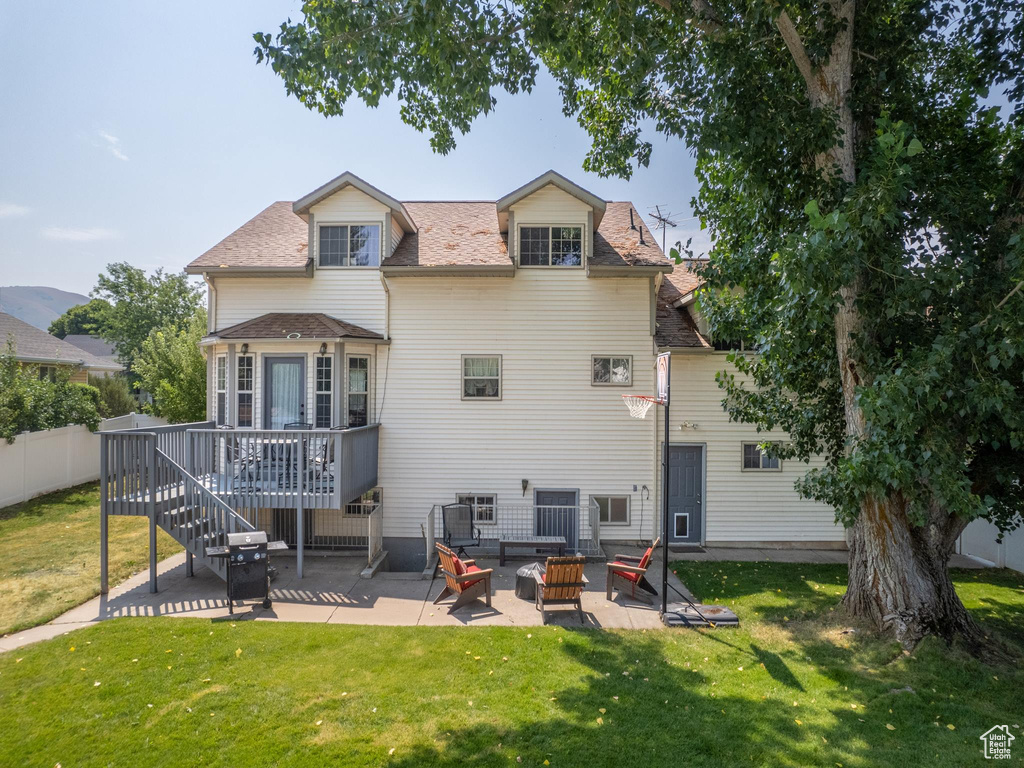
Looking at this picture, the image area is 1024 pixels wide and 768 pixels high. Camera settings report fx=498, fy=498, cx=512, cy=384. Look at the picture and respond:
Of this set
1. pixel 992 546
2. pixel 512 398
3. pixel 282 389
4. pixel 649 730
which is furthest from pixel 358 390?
pixel 992 546

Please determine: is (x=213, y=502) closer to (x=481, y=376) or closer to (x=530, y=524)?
(x=481, y=376)

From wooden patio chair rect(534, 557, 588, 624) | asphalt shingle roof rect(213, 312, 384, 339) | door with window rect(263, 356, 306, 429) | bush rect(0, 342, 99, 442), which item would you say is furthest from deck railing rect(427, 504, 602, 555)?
bush rect(0, 342, 99, 442)

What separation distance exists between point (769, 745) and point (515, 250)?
31.0 feet

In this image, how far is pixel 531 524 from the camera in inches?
448

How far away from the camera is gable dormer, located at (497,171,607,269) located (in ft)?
36.2

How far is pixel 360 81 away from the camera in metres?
7.43

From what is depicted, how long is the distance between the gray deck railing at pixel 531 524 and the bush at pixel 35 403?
12370mm

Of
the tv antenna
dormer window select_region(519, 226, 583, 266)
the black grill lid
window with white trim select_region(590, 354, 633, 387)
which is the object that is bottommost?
the black grill lid

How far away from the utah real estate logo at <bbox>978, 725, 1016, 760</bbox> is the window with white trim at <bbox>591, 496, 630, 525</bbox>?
6.87 meters

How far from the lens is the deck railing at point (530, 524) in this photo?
1123 cm

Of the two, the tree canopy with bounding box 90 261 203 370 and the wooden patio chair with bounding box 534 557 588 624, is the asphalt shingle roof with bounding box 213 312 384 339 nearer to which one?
the wooden patio chair with bounding box 534 557 588 624

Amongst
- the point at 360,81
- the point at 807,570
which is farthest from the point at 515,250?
the point at 807,570

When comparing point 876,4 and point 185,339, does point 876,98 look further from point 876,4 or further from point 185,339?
point 185,339

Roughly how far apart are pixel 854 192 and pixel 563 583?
6423mm
